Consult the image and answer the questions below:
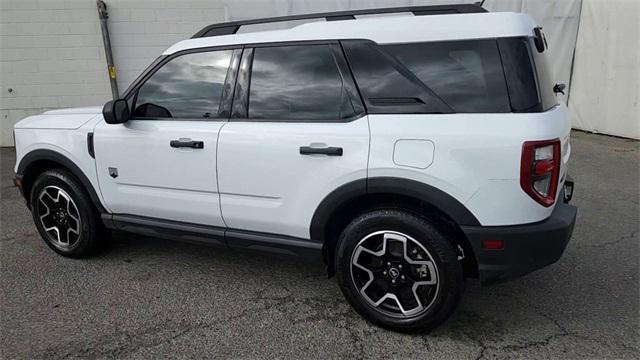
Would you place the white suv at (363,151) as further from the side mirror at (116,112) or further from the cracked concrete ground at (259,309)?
the cracked concrete ground at (259,309)

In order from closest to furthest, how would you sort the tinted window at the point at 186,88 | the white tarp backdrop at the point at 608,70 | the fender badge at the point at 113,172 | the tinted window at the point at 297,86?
the tinted window at the point at 297,86 → the tinted window at the point at 186,88 → the fender badge at the point at 113,172 → the white tarp backdrop at the point at 608,70

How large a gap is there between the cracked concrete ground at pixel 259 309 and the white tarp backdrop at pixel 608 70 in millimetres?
5284

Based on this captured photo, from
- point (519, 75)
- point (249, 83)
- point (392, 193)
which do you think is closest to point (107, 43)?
point (249, 83)

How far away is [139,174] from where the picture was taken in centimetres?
335

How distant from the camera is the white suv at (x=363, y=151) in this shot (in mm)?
2410

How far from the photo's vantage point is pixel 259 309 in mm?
3064

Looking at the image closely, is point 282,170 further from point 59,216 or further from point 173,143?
point 59,216

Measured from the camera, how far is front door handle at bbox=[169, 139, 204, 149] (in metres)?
3.05

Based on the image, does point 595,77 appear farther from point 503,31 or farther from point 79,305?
point 79,305

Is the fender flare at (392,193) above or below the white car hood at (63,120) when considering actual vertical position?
below

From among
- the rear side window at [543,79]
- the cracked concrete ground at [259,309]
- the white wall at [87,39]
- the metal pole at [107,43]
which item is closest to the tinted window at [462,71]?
the rear side window at [543,79]

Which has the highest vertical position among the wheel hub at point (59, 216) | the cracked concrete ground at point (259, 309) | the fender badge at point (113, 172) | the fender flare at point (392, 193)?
the fender flare at point (392, 193)

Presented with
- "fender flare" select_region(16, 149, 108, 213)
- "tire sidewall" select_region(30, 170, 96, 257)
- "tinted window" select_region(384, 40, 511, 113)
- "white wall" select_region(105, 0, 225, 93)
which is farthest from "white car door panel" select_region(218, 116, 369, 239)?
"white wall" select_region(105, 0, 225, 93)

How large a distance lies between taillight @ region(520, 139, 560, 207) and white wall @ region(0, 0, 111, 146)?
Result: 325 inches
